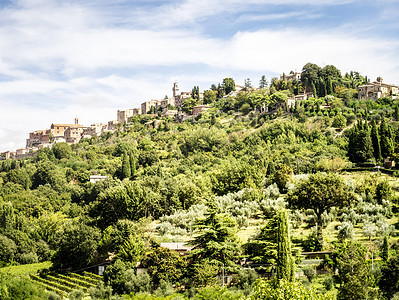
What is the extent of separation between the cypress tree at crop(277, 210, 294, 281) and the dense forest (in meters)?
0.06

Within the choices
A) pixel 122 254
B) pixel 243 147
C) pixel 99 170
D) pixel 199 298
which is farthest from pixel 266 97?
pixel 199 298

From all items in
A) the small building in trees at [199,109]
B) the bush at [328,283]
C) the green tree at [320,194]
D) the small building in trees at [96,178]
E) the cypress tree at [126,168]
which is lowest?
the bush at [328,283]

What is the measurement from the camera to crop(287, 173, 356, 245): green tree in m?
29.1

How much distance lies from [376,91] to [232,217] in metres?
51.4

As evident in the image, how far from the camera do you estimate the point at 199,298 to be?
2252 centimetres

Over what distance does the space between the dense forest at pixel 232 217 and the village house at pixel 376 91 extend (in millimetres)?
2076

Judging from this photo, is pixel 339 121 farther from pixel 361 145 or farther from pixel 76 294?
pixel 76 294

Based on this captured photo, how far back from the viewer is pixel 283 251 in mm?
23359

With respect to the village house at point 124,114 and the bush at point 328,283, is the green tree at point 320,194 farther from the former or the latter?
the village house at point 124,114

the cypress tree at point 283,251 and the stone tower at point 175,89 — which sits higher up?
the stone tower at point 175,89

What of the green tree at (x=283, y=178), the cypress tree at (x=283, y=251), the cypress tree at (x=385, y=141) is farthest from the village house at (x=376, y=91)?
the cypress tree at (x=283, y=251)

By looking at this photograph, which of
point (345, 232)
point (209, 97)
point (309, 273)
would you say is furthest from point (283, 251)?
point (209, 97)

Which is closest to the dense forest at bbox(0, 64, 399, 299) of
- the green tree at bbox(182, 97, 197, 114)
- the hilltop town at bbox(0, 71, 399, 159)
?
the hilltop town at bbox(0, 71, 399, 159)

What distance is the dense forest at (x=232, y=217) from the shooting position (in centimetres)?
2459
